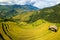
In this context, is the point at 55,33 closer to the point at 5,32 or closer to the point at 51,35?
the point at 51,35

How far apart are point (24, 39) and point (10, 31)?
1511 centimetres

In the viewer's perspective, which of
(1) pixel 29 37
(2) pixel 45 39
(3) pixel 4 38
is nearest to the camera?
(3) pixel 4 38

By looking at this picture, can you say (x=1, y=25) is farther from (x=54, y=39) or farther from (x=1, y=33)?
(x=54, y=39)

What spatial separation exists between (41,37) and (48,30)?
35.2ft

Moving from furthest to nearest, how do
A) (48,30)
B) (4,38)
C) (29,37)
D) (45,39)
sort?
(48,30), (29,37), (45,39), (4,38)

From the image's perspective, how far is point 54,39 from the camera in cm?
9694

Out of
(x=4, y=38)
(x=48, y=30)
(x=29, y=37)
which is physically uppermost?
(x=48, y=30)

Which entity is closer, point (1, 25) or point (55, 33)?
point (55, 33)

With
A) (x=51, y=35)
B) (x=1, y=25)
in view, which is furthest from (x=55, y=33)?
(x=1, y=25)

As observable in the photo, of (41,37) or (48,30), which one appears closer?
(41,37)

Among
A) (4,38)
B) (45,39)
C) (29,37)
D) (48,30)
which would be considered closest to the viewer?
(4,38)

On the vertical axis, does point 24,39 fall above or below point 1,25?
below

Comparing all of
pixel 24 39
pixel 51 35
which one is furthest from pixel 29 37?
pixel 51 35

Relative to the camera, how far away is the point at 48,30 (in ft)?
369
